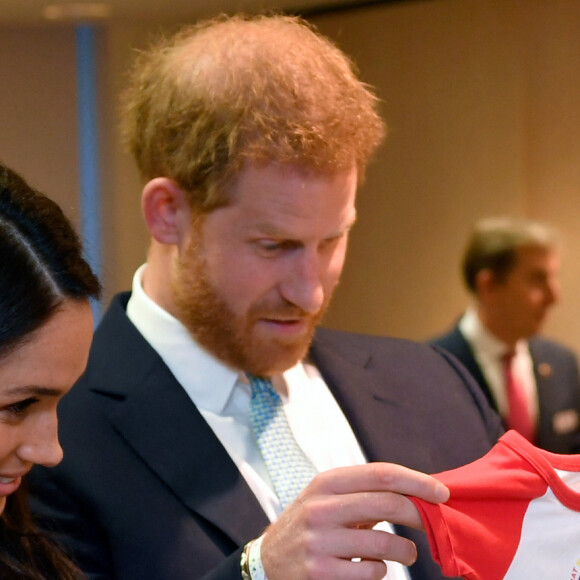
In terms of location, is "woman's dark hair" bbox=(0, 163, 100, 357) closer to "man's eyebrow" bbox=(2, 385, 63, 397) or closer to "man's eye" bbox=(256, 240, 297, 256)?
"man's eyebrow" bbox=(2, 385, 63, 397)

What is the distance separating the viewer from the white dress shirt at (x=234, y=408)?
160cm

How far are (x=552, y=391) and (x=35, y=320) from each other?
6.89ft

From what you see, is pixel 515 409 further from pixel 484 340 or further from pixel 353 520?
pixel 353 520

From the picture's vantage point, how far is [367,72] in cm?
326

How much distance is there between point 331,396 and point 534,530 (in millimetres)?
548

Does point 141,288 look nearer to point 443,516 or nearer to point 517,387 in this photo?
point 443,516

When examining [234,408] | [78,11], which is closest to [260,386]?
[234,408]

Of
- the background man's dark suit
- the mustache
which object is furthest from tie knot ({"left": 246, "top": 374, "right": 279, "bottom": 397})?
the background man's dark suit

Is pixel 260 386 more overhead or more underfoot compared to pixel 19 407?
more underfoot

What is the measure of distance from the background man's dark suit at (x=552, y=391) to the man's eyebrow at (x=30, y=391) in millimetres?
1904

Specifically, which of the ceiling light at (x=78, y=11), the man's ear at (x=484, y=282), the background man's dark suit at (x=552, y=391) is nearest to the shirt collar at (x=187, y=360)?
the background man's dark suit at (x=552, y=391)

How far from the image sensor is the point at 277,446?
159 centimetres

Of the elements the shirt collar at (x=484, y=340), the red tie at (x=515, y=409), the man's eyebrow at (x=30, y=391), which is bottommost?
the red tie at (x=515, y=409)

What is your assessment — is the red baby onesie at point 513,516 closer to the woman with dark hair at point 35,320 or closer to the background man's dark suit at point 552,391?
the woman with dark hair at point 35,320
